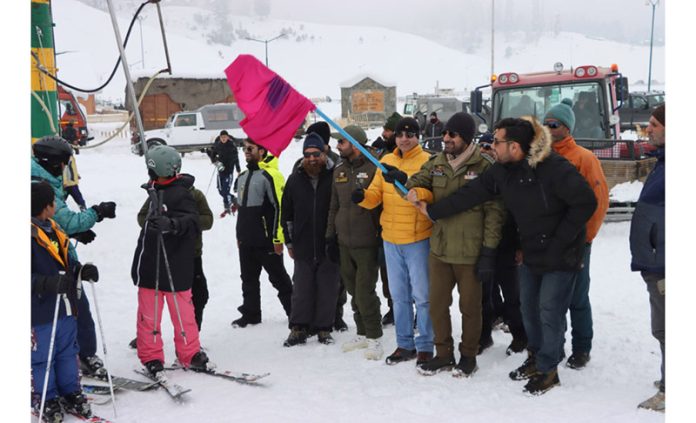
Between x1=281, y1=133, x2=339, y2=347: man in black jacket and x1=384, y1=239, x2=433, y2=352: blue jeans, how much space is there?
728 mm

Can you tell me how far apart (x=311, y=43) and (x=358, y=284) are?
541 feet

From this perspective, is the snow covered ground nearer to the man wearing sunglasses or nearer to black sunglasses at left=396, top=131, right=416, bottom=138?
the man wearing sunglasses

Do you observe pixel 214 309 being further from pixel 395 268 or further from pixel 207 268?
pixel 395 268

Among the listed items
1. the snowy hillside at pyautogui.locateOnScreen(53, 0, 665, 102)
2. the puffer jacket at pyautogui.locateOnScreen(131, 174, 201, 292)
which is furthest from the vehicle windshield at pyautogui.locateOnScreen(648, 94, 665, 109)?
the snowy hillside at pyautogui.locateOnScreen(53, 0, 665, 102)

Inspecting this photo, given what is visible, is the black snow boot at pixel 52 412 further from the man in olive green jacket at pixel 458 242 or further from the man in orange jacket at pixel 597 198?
the man in orange jacket at pixel 597 198

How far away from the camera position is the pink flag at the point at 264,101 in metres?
5.17

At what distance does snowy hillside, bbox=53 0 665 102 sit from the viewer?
10712cm

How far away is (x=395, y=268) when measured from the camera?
17.4 feet

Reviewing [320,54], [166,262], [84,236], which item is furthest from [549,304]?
[320,54]

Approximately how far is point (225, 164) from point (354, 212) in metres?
8.43

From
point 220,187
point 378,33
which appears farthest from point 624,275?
point 378,33

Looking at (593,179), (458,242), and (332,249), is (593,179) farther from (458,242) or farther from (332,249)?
(332,249)

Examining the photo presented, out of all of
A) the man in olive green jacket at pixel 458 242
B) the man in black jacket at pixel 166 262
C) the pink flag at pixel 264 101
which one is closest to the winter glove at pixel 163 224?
the man in black jacket at pixel 166 262

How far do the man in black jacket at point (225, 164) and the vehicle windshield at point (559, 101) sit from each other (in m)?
5.45
